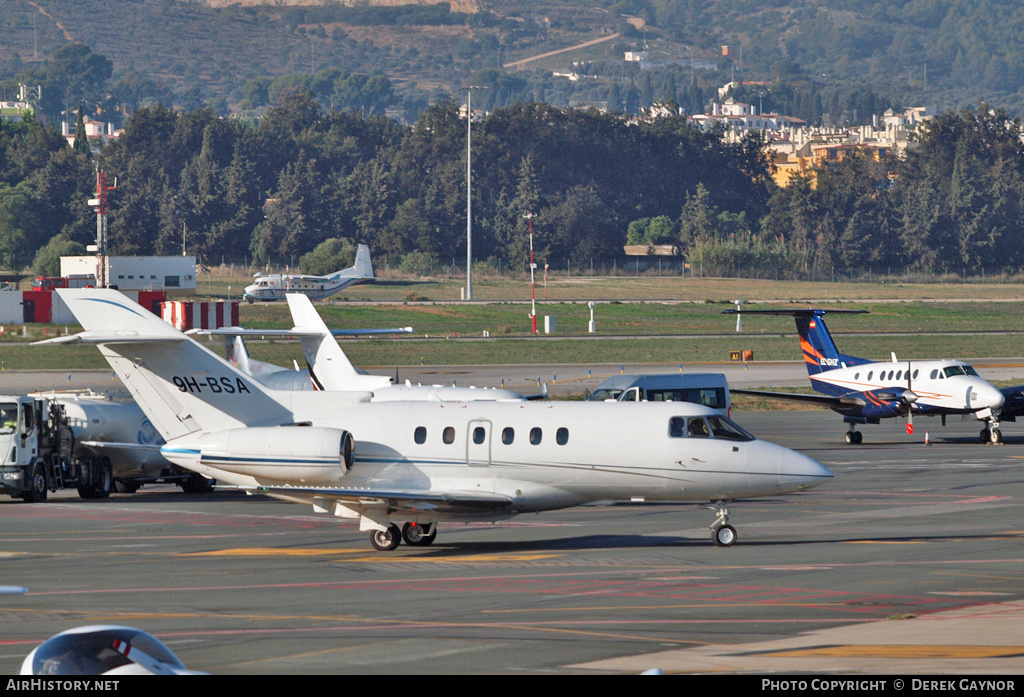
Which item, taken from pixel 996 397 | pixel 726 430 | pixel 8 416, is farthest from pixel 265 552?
pixel 996 397

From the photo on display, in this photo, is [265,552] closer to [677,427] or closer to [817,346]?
[677,427]

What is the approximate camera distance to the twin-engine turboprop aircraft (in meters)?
42.3

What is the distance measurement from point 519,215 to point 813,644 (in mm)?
169079

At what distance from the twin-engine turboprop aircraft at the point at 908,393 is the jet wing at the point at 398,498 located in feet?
73.2

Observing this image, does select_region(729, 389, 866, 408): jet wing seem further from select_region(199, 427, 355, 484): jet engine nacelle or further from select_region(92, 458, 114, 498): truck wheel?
select_region(199, 427, 355, 484): jet engine nacelle

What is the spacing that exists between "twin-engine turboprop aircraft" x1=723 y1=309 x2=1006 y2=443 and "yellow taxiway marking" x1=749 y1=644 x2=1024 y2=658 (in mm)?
28985

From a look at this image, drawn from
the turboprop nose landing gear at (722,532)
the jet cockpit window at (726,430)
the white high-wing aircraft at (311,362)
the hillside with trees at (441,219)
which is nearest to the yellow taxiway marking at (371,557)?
the turboprop nose landing gear at (722,532)

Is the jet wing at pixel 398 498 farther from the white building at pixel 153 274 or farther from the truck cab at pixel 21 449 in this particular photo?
the white building at pixel 153 274

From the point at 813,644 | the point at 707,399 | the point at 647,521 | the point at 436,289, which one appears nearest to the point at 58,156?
the point at 436,289

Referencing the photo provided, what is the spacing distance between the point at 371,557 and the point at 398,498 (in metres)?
1.27

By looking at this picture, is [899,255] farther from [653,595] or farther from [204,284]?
[653,595]

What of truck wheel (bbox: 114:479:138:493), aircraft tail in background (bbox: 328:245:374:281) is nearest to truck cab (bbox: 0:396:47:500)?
truck wheel (bbox: 114:479:138:493)

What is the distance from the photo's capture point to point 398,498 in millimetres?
22312

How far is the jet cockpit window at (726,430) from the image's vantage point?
23422mm
